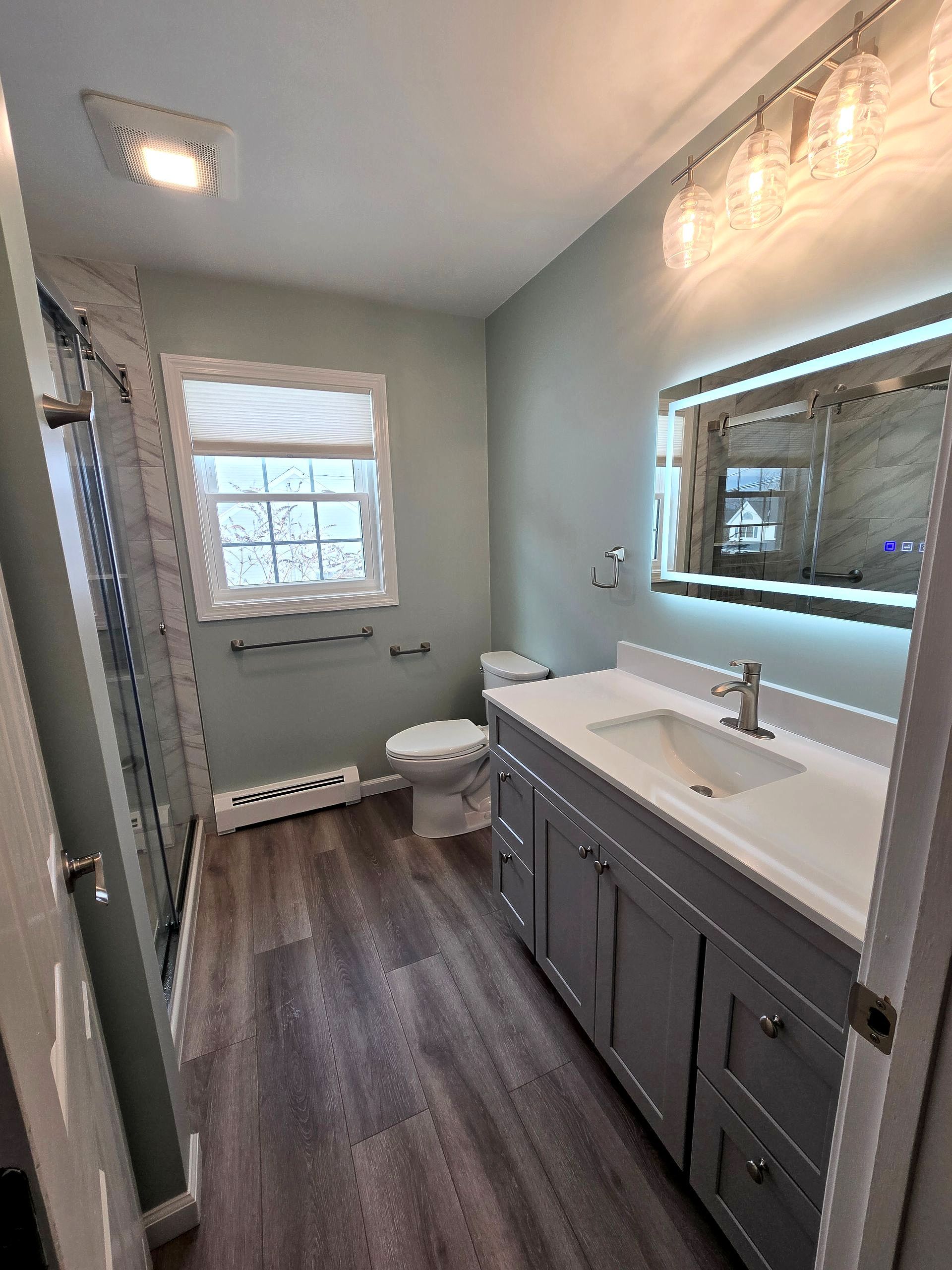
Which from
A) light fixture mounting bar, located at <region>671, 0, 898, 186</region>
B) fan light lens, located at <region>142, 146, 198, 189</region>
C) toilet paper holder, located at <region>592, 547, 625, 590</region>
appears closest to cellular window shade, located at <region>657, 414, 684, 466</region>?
toilet paper holder, located at <region>592, 547, 625, 590</region>

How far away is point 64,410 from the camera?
0.78 m

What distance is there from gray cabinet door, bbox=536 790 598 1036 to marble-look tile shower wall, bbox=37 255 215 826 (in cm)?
168

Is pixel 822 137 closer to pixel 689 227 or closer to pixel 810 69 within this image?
pixel 810 69

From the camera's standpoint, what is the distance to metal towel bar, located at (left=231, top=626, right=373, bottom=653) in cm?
244

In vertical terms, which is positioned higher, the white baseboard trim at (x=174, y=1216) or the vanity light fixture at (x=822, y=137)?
the vanity light fixture at (x=822, y=137)

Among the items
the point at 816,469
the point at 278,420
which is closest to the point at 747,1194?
the point at 816,469

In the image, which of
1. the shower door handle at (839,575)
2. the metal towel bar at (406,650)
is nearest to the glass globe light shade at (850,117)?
the shower door handle at (839,575)

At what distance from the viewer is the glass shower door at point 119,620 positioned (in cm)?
131

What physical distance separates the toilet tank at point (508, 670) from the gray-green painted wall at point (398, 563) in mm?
310

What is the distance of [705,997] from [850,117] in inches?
65.3

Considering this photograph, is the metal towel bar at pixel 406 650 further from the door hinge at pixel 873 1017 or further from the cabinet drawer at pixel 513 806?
the door hinge at pixel 873 1017

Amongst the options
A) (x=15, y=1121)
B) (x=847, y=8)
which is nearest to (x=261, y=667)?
(x=15, y=1121)

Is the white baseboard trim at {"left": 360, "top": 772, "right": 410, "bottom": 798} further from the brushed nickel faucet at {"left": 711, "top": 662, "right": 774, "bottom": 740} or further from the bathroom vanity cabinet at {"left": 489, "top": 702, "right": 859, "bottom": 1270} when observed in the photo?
the brushed nickel faucet at {"left": 711, "top": 662, "right": 774, "bottom": 740}

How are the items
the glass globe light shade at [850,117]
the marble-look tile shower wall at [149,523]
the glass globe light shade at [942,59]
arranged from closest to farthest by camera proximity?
1. the glass globe light shade at [942,59]
2. the glass globe light shade at [850,117]
3. the marble-look tile shower wall at [149,523]
